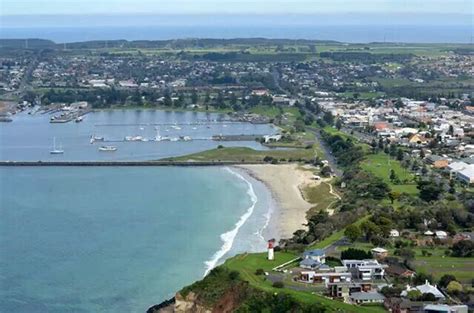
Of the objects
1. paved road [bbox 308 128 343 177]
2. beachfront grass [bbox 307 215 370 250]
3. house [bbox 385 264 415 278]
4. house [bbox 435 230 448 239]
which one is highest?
house [bbox 435 230 448 239]

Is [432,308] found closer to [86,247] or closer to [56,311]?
[56,311]

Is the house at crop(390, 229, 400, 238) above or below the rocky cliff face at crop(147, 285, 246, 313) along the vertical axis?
above

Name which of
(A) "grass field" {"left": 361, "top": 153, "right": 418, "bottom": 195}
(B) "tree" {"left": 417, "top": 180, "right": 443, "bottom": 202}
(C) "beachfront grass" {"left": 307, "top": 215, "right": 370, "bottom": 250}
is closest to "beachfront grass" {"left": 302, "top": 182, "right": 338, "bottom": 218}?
(A) "grass field" {"left": 361, "top": 153, "right": 418, "bottom": 195}

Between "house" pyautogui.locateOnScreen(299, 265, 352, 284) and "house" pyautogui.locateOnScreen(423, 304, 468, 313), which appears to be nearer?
"house" pyautogui.locateOnScreen(423, 304, 468, 313)

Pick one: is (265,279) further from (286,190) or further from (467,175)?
(467,175)

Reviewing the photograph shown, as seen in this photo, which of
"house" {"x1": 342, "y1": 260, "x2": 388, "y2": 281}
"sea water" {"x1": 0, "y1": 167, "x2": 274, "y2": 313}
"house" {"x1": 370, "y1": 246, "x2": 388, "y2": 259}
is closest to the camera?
"house" {"x1": 342, "y1": 260, "x2": 388, "y2": 281}

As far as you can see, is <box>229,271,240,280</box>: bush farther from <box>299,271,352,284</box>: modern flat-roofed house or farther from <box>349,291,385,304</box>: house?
<box>349,291,385,304</box>: house

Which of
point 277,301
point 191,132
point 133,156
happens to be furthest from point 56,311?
point 191,132
